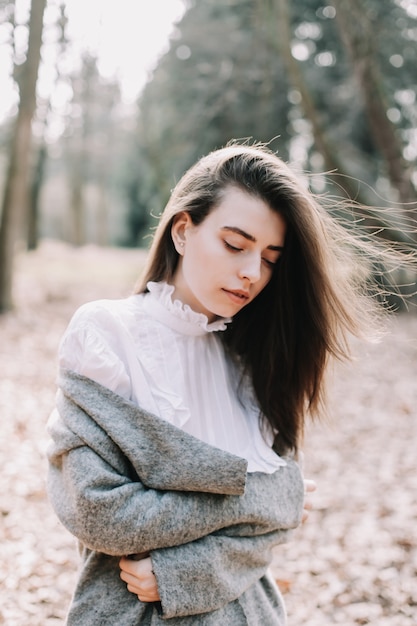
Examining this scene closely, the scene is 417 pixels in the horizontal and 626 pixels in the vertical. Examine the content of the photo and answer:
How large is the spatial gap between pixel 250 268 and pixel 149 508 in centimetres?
68

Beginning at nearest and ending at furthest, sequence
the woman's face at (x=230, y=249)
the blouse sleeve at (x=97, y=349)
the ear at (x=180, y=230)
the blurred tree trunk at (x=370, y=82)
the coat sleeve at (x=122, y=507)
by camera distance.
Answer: the coat sleeve at (x=122, y=507) → the blouse sleeve at (x=97, y=349) → the woman's face at (x=230, y=249) → the ear at (x=180, y=230) → the blurred tree trunk at (x=370, y=82)

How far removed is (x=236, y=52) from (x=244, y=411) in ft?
42.9

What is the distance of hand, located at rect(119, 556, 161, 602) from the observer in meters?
1.45

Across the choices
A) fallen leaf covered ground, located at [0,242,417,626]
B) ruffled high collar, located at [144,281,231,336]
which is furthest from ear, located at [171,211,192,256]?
fallen leaf covered ground, located at [0,242,417,626]

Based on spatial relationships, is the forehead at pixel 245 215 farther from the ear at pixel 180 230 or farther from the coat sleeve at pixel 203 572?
the coat sleeve at pixel 203 572

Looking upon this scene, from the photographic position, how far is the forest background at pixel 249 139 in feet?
10.6

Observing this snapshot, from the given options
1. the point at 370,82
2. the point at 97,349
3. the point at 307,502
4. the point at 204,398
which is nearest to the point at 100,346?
the point at 97,349

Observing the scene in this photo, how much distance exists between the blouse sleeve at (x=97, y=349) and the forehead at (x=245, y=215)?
0.41 meters

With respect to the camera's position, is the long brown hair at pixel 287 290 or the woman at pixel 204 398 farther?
the long brown hair at pixel 287 290

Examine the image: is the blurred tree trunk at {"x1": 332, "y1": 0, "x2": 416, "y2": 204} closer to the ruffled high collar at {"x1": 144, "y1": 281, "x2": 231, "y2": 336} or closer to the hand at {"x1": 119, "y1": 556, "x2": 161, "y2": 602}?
the ruffled high collar at {"x1": 144, "y1": 281, "x2": 231, "y2": 336}

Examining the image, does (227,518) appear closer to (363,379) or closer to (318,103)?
(363,379)

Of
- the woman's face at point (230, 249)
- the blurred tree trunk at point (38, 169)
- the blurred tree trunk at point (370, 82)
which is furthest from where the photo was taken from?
the blurred tree trunk at point (38, 169)

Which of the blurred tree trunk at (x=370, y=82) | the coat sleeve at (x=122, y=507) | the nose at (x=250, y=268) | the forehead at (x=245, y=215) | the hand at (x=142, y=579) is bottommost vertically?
the hand at (x=142, y=579)

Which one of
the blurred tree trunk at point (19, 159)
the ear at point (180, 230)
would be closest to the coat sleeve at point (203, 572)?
the ear at point (180, 230)
